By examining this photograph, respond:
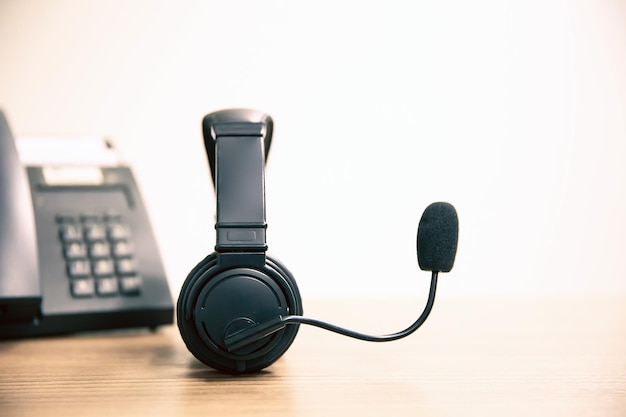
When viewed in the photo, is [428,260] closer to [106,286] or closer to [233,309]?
[233,309]

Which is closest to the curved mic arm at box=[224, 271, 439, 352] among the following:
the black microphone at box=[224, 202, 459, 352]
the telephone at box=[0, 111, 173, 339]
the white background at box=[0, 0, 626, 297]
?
the black microphone at box=[224, 202, 459, 352]

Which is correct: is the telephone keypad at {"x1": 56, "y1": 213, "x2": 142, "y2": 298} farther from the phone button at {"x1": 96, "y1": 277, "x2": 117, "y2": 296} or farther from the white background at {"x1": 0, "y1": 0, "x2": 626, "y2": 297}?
the white background at {"x1": 0, "y1": 0, "x2": 626, "y2": 297}

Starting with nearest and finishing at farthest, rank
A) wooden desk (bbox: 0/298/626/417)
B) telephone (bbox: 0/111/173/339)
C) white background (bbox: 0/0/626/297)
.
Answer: wooden desk (bbox: 0/298/626/417) < telephone (bbox: 0/111/173/339) < white background (bbox: 0/0/626/297)

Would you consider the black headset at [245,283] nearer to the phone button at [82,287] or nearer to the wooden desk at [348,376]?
the wooden desk at [348,376]

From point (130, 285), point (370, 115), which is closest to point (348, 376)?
point (130, 285)

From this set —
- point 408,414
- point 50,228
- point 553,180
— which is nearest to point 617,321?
point 553,180

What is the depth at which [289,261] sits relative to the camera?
2.62 feet

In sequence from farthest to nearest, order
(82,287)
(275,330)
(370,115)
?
(370,115)
(82,287)
(275,330)

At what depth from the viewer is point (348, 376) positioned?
366mm

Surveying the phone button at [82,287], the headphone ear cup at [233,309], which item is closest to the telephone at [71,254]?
the phone button at [82,287]

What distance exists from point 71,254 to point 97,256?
2cm

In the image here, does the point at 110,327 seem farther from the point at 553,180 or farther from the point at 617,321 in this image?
the point at 553,180

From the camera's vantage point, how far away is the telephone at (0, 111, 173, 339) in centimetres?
48

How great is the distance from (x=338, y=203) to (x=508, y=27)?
0.31 m
